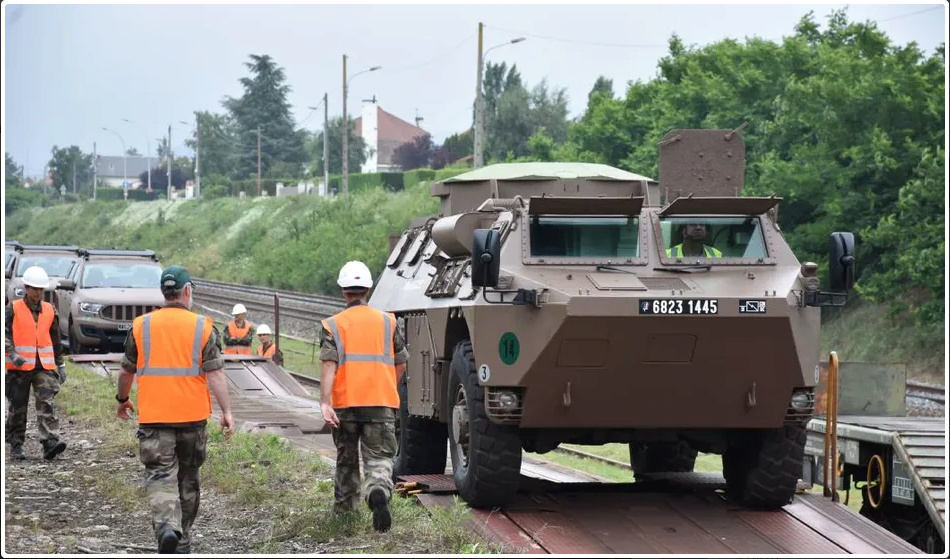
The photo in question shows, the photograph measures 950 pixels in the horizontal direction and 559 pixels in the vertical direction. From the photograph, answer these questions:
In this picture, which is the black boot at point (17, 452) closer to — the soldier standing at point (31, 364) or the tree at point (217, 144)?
the soldier standing at point (31, 364)

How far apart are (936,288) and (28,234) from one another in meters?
68.7

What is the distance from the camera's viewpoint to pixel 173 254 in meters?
72.1

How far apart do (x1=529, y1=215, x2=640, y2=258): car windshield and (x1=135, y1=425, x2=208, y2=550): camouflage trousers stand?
2.99 m

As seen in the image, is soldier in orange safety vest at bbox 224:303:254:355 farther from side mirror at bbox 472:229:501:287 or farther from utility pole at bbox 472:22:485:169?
side mirror at bbox 472:229:501:287

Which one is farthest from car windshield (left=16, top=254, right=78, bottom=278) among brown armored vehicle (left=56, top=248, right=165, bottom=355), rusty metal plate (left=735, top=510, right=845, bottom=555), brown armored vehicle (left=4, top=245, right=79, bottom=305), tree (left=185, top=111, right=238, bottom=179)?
tree (left=185, top=111, right=238, bottom=179)

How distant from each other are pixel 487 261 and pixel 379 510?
181 centimetres

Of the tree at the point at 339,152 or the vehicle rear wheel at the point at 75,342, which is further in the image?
the tree at the point at 339,152

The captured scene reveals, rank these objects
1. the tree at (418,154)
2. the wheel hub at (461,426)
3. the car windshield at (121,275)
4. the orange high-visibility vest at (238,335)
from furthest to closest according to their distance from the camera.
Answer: the tree at (418,154) < the car windshield at (121,275) < the orange high-visibility vest at (238,335) < the wheel hub at (461,426)

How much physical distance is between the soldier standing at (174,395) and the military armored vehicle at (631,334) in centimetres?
196

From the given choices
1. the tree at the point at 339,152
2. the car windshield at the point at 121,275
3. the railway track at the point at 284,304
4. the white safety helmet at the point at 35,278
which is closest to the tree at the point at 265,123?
the tree at the point at 339,152

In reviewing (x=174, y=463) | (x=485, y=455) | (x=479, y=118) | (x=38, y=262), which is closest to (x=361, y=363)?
(x=485, y=455)

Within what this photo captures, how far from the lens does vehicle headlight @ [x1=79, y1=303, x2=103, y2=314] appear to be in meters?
26.4

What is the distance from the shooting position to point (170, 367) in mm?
9594

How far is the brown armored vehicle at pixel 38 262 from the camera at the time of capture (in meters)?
29.3
